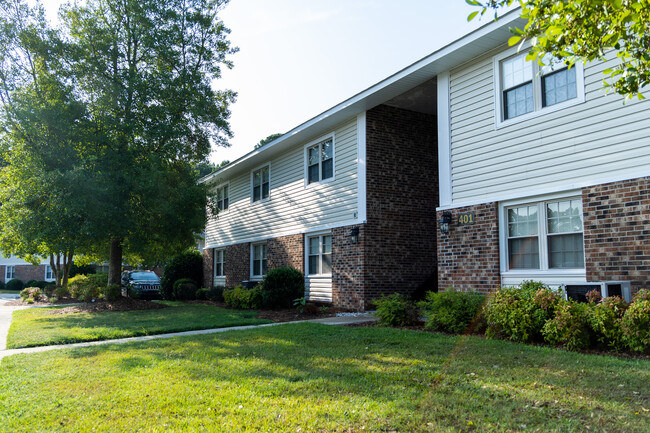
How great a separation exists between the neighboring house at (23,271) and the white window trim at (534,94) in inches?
1565

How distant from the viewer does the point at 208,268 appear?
24.8 meters

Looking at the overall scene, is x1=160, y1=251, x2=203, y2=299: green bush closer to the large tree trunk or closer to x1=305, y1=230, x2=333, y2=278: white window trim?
the large tree trunk

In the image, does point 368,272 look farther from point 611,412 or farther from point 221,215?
point 221,215

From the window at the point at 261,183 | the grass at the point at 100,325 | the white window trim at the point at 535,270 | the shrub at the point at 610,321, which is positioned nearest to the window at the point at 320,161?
the window at the point at 261,183

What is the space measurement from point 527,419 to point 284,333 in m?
5.72

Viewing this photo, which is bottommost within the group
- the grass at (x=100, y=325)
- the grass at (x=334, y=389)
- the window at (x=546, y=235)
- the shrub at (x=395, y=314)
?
the grass at (x=100, y=325)

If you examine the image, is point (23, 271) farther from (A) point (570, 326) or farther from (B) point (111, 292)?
(A) point (570, 326)

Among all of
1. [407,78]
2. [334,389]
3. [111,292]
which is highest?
[407,78]

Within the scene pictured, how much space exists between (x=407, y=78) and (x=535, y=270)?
17.9 feet

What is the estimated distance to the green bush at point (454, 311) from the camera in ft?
28.0

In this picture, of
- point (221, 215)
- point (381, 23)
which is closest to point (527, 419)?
point (381, 23)

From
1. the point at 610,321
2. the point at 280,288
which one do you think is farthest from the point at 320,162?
the point at 610,321

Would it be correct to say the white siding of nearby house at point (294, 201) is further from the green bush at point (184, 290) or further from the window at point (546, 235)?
the window at point (546, 235)

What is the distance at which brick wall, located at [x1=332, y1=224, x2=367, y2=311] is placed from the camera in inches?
531
